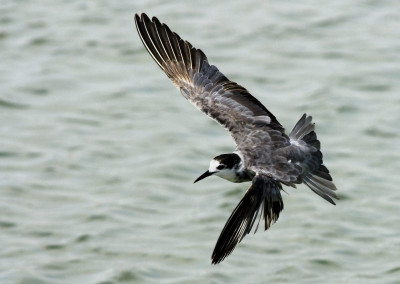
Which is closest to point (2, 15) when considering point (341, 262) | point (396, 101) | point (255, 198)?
point (396, 101)

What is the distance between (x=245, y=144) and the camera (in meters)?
9.12

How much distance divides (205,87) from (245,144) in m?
0.92

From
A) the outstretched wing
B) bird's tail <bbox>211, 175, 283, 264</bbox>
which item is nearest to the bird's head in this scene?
bird's tail <bbox>211, 175, 283, 264</bbox>

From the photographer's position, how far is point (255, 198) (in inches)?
328

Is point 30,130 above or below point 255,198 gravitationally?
below

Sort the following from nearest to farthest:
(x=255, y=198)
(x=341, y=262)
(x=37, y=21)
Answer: (x=255, y=198) < (x=341, y=262) < (x=37, y=21)

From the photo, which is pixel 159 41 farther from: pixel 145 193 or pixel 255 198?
pixel 145 193

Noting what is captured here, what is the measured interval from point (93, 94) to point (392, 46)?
4.39 m

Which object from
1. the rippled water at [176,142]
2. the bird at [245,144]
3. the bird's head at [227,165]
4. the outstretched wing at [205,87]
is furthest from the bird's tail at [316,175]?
the rippled water at [176,142]

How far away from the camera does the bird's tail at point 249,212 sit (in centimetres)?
825

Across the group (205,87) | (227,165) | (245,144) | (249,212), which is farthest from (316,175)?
(205,87)

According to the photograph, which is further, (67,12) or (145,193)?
(67,12)

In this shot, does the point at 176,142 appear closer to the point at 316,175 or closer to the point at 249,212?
the point at 316,175

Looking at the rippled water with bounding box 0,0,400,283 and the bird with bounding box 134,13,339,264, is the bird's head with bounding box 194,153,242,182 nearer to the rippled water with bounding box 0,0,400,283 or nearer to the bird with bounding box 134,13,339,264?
the bird with bounding box 134,13,339,264
